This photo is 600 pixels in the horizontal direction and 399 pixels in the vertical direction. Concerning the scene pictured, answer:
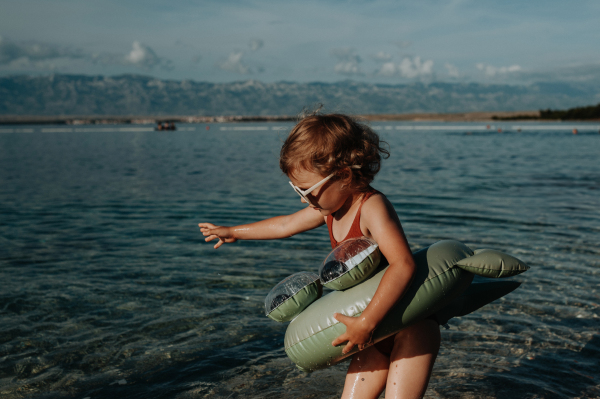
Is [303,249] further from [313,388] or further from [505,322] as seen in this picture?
[313,388]

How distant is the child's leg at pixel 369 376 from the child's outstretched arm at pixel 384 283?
38cm

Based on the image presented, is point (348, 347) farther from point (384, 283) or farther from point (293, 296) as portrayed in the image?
point (293, 296)

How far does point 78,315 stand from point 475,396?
3.82 m

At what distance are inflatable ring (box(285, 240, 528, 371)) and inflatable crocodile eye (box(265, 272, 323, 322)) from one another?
0.06 m

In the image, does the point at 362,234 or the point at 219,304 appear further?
the point at 219,304

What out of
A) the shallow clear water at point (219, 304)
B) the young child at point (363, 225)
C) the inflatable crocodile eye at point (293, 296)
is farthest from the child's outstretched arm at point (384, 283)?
the shallow clear water at point (219, 304)

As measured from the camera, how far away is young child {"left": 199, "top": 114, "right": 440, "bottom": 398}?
241 cm

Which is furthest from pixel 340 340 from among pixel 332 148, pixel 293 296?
pixel 332 148

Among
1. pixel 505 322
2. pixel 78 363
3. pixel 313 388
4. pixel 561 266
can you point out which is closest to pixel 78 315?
pixel 78 363

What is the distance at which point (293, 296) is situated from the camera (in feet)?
9.27

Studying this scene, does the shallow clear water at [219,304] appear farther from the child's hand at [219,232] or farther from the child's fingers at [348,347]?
the child's fingers at [348,347]

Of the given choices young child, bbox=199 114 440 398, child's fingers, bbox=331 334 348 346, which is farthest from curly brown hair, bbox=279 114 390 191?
child's fingers, bbox=331 334 348 346

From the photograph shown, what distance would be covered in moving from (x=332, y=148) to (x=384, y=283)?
0.74 metres

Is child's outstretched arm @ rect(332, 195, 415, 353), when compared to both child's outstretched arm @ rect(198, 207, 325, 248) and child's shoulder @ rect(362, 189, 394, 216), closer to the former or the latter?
child's shoulder @ rect(362, 189, 394, 216)
